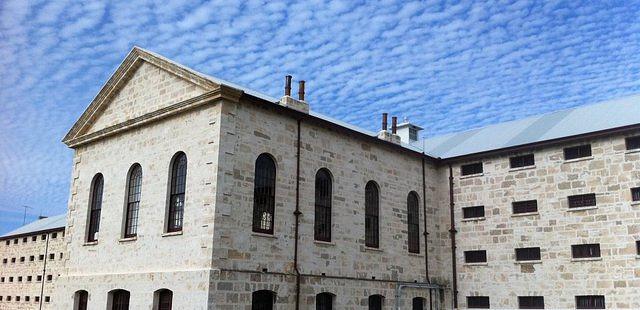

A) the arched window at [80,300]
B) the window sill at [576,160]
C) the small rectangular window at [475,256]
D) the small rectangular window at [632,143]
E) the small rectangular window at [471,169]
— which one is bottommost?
the arched window at [80,300]

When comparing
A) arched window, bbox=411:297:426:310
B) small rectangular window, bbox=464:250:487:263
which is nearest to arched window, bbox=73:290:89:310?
arched window, bbox=411:297:426:310

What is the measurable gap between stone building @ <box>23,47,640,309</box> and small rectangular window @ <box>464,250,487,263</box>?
131mm

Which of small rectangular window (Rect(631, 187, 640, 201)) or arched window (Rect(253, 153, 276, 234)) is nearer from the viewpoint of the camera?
arched window (Rect(253, 153, 276, 234))

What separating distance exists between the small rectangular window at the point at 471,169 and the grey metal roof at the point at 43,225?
30.9 metres

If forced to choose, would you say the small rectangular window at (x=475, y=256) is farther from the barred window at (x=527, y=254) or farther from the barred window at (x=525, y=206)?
the barred window at (x=525, y=206)

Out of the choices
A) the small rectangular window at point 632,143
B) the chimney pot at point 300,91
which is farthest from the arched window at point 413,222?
the small rectangular window at point 632,143

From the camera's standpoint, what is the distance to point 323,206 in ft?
74.7

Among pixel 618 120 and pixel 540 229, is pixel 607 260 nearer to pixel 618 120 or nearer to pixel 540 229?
pixel 540 229

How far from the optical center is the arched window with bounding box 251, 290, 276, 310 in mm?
19631

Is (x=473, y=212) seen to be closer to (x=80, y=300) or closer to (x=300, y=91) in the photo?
(x=300, y=91)

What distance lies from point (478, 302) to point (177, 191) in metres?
13.7

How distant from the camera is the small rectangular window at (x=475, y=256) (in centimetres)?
2666

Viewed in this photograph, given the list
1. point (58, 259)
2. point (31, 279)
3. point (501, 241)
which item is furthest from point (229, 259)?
point (31, 279)

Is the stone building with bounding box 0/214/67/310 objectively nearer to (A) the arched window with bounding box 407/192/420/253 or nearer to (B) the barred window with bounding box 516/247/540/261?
(A) the arched window with bounding box 407/192/420/253
